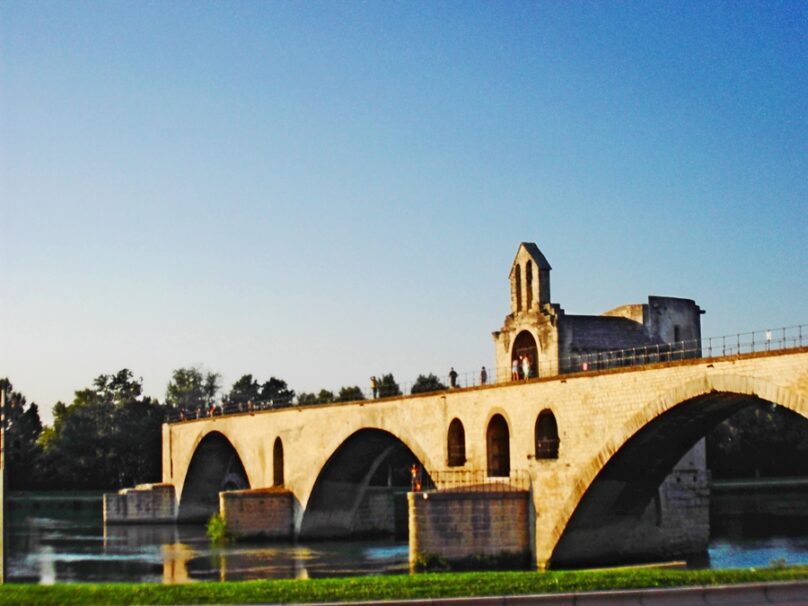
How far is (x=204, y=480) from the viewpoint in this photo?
79250 millimetres

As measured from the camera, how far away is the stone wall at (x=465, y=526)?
125 ft

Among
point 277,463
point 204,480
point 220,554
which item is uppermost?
point 277,463

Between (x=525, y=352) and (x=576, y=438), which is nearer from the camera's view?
(x=576, y=438)

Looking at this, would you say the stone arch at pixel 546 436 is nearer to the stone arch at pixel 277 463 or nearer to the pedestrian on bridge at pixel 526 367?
the pedestrian on bridge at pixel 526 367

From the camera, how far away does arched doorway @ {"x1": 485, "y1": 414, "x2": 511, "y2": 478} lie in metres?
43.4

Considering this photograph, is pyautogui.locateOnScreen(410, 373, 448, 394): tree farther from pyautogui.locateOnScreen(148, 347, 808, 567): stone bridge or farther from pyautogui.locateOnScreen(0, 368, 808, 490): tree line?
pyautogui.locateOnScreen(148, 347, 808, 567): stone bridge

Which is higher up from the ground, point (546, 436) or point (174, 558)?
point (546, 436)

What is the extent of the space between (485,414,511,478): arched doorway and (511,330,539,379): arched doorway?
374 cm

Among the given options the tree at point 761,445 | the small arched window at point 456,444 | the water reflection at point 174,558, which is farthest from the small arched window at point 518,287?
the tree at point 761,445

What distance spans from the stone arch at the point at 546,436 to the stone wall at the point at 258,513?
2199 cm

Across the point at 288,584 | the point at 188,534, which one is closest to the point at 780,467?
the point at 188,534

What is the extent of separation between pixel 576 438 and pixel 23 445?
6778 cm

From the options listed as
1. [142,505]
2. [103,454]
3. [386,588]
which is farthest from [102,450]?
[386,588]

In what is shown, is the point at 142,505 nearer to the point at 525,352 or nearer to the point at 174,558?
the point at 174,558
